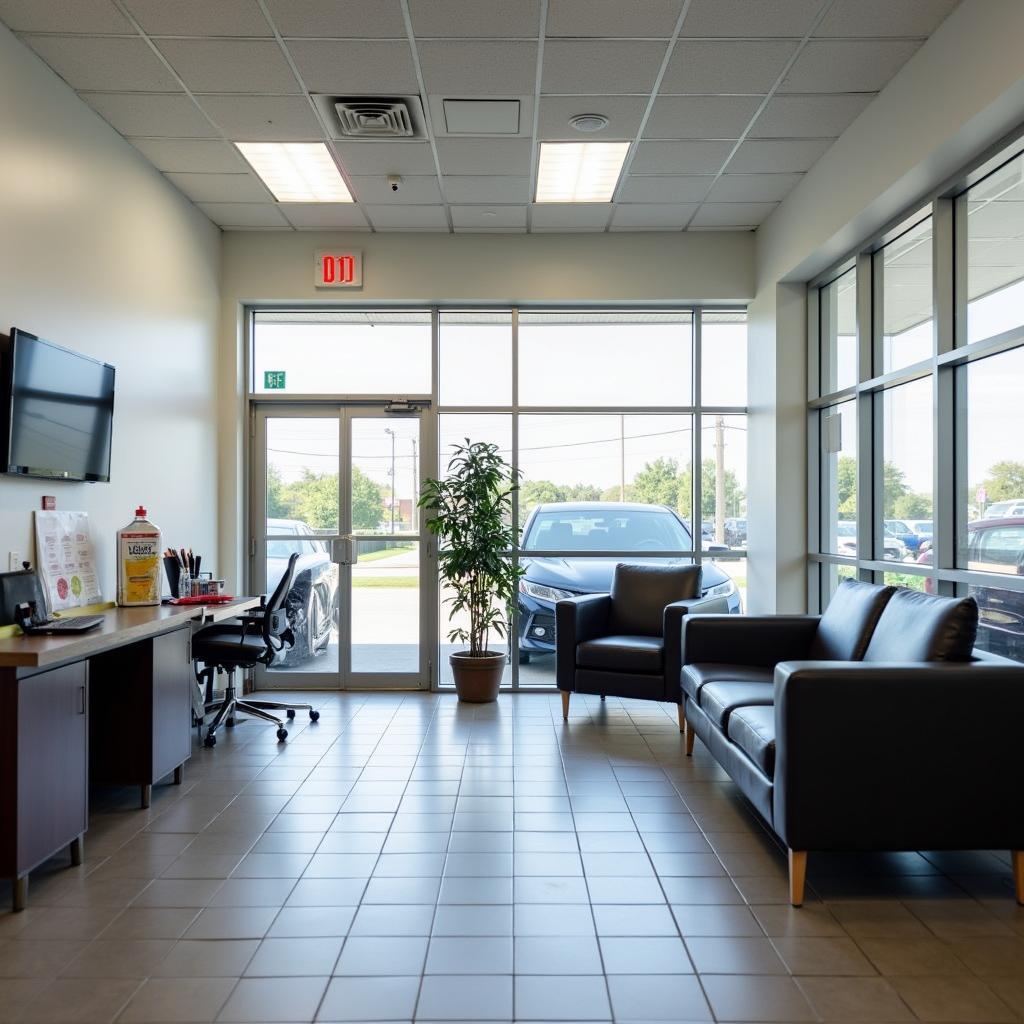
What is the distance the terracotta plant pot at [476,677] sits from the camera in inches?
237

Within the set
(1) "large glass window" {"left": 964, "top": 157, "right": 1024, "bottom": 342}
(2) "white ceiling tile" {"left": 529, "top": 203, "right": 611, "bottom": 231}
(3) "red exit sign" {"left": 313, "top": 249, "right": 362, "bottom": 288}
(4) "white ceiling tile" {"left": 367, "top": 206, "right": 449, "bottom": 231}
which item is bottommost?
(1) "large glass window" {"left": 964, "top": 157, "right": 1024, "bottom": 342}

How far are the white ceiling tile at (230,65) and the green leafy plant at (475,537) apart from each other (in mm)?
2800

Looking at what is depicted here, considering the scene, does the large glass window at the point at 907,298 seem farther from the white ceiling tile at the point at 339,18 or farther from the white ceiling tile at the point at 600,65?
the white ceiling tile at the point at 339,18

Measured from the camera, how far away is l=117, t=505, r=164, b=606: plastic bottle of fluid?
4289 mm

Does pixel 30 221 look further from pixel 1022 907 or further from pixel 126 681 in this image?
pixel 1022 907

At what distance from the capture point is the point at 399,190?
5387 millimetres

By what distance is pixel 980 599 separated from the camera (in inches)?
146

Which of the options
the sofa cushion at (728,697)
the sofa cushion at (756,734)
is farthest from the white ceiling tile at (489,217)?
the sofa cushion at (756,734)

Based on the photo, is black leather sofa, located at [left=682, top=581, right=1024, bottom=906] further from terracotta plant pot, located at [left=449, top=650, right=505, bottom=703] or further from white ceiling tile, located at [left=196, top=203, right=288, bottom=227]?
Result: white ceiling tile, located at [left=196, top=203, right=288, bottom=227]

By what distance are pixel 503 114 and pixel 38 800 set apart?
374 centimetres

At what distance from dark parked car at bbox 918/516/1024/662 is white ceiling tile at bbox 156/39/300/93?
377cm

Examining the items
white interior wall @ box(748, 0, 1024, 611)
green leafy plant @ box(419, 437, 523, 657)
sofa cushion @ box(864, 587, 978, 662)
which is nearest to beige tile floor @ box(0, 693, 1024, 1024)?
sofa cushion @ box(864, 587, 978, 662)

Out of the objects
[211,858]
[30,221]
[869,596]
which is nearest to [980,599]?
[869,596]

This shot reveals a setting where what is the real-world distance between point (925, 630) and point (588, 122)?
3047mm
